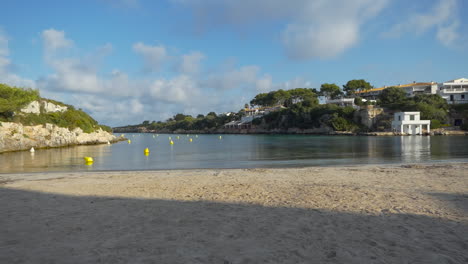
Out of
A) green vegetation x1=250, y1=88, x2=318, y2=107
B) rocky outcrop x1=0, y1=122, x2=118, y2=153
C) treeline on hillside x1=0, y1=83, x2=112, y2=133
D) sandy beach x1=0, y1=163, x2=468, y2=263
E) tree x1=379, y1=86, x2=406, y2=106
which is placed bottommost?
sandy beach x1=0, y1=163, x2=468, y2=263

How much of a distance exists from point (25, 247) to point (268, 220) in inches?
170

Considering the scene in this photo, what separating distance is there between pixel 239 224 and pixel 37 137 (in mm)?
42948

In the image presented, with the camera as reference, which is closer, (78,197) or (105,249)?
(105,249)

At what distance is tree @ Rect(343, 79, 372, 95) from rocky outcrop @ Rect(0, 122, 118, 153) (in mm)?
92087

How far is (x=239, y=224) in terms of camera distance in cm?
595

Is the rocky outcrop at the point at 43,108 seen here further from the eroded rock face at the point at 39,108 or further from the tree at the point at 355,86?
the tree at the point at 355,86

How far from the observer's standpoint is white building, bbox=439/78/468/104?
8812 cm

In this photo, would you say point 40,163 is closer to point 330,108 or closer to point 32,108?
point 32,108

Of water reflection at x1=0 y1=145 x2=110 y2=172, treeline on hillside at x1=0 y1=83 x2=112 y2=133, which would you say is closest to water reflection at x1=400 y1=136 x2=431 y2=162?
water reflection at x1=0 y1=145 x2=110 y2=172

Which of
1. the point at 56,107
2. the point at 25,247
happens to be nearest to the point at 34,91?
the point at 56,107

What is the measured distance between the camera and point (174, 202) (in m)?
8.01

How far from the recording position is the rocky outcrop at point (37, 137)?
34969 millimetres

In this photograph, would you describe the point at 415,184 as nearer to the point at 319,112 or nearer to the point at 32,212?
the point at 32,212

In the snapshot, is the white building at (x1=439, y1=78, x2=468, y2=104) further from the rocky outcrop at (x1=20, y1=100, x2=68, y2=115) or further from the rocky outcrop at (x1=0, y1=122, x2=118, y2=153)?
the rocky outcrop at (x1=20, y1=100, x2=68, y2=115)
